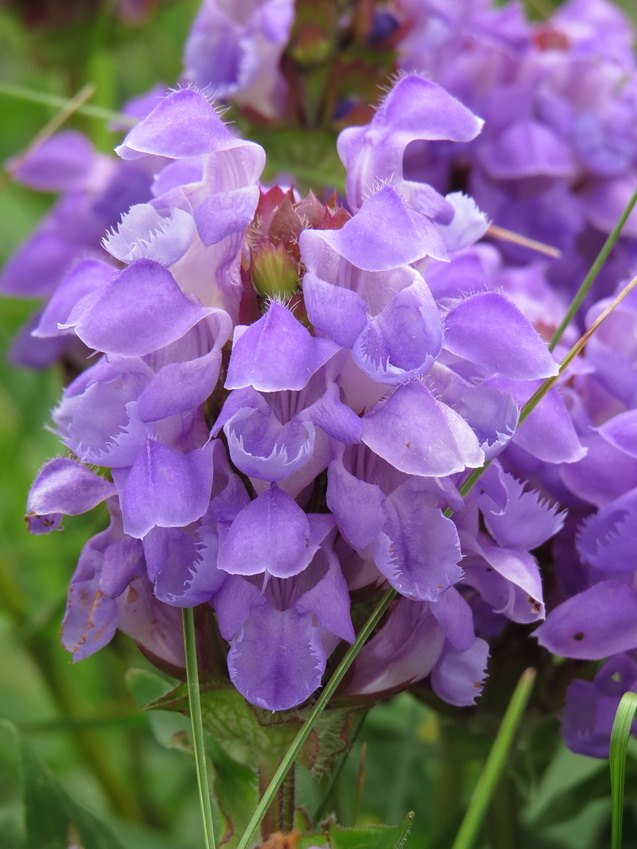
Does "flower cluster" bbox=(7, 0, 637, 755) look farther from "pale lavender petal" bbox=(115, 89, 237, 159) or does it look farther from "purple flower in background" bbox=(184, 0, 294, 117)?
"purple flower in background" bbox=(184, 0, 294, 117)

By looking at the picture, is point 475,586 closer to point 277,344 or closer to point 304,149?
point 277,344

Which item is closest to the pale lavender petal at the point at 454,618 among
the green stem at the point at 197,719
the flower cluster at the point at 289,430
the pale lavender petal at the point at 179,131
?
the flower cluster at the point at 289,430

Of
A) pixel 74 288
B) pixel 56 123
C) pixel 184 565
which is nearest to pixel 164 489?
pixel 184 565

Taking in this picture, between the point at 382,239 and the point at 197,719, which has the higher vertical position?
the point at 382,239

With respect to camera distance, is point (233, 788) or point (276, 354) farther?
point (233, 788)

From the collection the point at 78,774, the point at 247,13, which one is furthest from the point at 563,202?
the point at 78,774

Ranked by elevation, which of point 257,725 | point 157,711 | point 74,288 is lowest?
point 157,711

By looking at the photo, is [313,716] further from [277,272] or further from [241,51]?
[241,51]

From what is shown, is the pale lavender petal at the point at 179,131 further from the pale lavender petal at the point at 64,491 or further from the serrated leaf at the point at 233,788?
the serrated leaf at the point at 233,788
